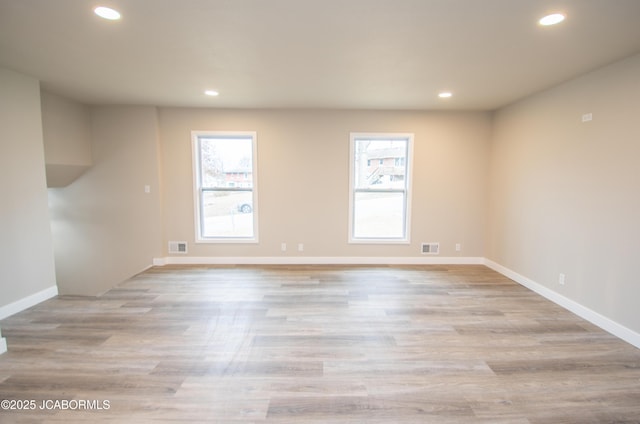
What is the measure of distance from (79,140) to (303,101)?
3.41 m

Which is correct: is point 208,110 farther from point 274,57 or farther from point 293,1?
point 293,1

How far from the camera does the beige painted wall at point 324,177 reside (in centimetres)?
475

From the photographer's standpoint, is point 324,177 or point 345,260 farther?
point 345,260

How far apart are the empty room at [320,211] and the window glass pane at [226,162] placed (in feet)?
0.12

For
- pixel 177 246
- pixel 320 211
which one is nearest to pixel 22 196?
pixel 177 246

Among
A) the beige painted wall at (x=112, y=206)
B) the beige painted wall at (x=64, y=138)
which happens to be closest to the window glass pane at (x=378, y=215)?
the beige painted wall at (x=112, y=206)

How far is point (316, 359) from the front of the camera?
2.31m

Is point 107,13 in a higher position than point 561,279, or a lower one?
higher

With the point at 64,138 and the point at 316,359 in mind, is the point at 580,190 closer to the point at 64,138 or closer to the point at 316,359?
the point at 316,359

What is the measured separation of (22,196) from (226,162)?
248 cm

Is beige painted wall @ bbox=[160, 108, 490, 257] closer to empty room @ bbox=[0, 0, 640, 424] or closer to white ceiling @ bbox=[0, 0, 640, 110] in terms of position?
empty room @ bbox=[0, 0, 640, 424]

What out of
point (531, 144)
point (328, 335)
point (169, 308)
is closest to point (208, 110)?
point (169, 308)

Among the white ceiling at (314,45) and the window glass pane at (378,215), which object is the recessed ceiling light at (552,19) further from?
the window glass pane at (378,215)

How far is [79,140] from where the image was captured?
14.3ft
